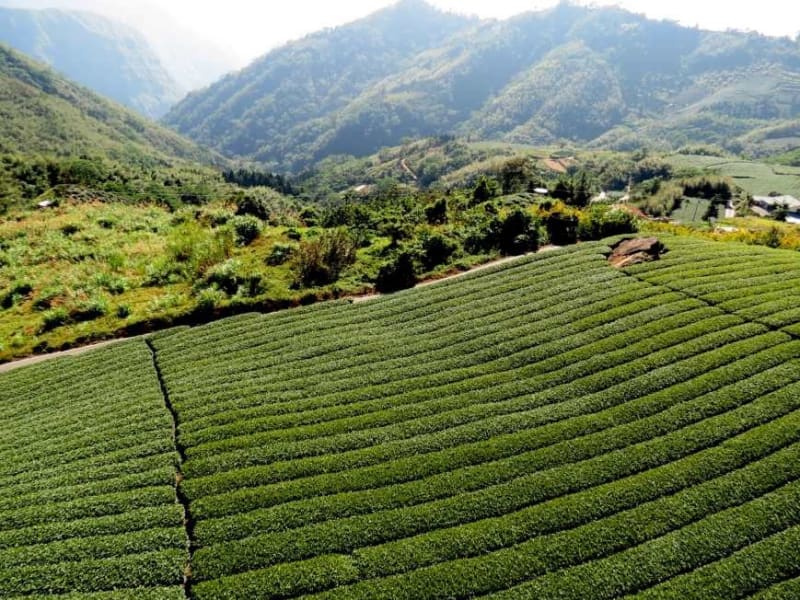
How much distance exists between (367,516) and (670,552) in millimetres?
8117

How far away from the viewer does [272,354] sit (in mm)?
24141

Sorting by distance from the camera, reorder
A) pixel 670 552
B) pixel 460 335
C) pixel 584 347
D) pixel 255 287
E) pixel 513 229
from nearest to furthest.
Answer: pixel 670 552 < pixel 584 347 < pixel 460 335 < pixel 255 287 < pixel 513 229

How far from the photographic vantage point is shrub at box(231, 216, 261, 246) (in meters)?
39.2

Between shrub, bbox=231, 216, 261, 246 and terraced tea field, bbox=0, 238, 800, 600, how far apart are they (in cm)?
1457

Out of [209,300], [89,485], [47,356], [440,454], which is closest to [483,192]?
[209,300]

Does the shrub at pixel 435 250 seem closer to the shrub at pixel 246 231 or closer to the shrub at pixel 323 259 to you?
the shrub at pixel 323 259

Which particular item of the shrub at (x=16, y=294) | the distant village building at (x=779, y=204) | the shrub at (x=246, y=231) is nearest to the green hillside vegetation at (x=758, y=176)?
the distant village building at (x=779, y=204)

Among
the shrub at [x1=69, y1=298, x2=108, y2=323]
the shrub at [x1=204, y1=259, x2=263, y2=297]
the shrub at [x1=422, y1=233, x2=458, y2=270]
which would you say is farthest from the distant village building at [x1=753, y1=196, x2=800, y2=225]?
the shrub at [x1=69, y1=298, x2=108, y2=323]

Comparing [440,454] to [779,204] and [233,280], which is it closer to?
[233,280]

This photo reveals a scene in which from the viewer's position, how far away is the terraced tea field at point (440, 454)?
42.3ft

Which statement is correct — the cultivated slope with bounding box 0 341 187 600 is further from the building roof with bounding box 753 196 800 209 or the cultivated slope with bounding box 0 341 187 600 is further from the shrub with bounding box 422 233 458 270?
the building roof with bounding box 753 196 800 209

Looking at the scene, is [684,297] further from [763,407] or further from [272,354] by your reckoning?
[272,354]

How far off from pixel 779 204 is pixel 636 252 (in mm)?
122738

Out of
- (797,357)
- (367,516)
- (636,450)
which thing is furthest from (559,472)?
(797,357)
